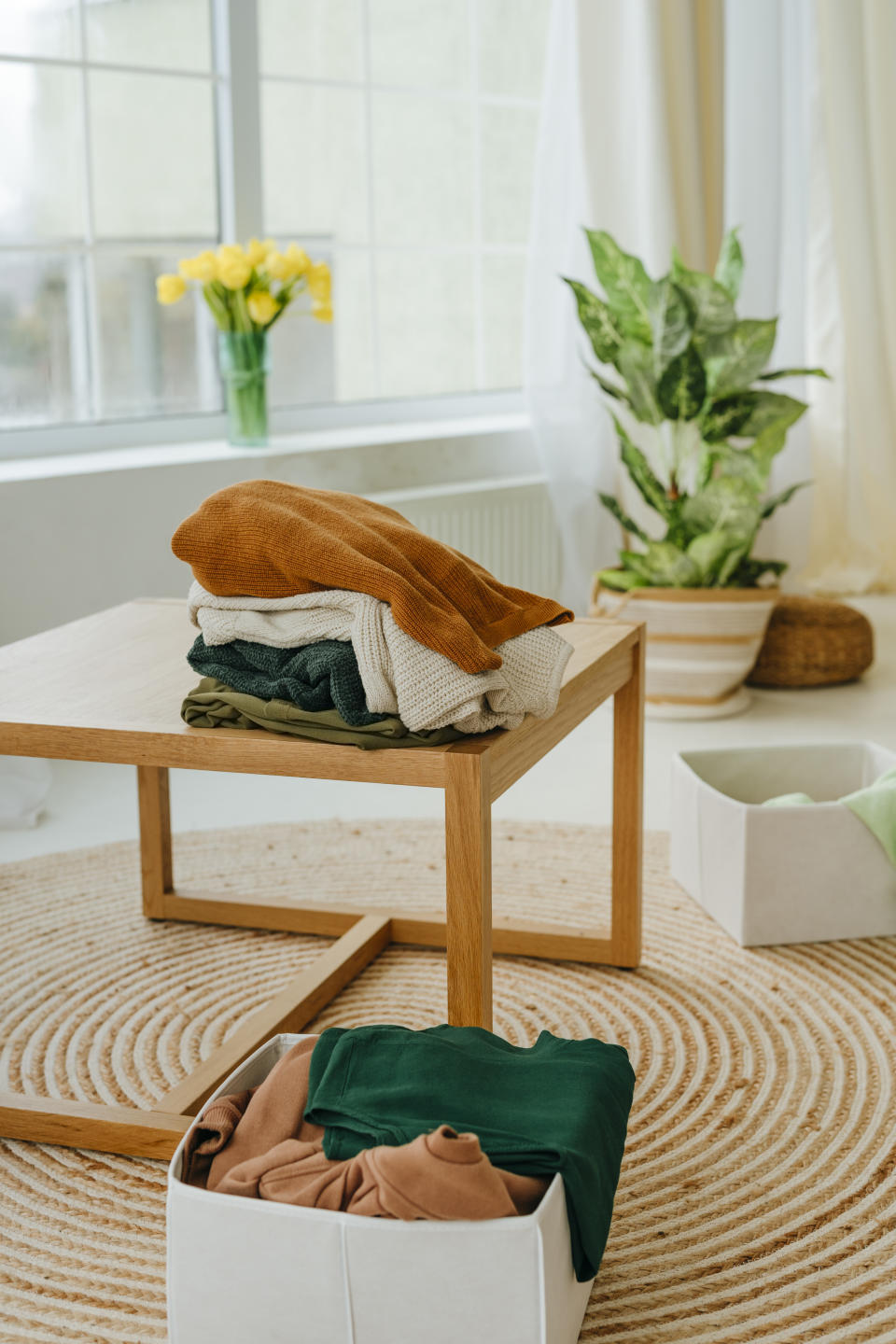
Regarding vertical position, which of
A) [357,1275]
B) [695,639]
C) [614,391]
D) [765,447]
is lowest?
[357,1275]

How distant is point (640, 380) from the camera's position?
9.84 feet

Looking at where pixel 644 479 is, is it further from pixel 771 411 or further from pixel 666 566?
pixel 771 411

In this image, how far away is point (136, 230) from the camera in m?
3.17

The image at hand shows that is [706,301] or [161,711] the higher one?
[706,301]

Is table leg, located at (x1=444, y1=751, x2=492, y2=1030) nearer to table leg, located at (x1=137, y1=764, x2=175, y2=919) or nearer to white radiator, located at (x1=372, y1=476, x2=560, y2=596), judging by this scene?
table leg, located at (x1=137, y1=764, x2=175, y2=919)

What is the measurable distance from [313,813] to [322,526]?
1.29 meters

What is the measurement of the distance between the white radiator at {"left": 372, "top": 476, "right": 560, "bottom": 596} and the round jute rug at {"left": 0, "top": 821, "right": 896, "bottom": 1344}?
44.9 inches

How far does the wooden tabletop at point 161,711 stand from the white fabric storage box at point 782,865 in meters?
0.29

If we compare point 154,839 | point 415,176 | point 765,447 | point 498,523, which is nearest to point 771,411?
point 765,447

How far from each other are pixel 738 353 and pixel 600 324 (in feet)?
0.95

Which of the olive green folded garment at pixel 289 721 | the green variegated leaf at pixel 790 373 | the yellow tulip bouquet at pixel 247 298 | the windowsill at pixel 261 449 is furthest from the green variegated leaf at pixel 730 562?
the olive green folded garment at pixel 289 721

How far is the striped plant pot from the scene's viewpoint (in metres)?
3.01

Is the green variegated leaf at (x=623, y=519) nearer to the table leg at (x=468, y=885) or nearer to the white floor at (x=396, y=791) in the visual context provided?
the white floor at (x=396, y=791)

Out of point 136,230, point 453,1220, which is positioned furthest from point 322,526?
point 136,230
